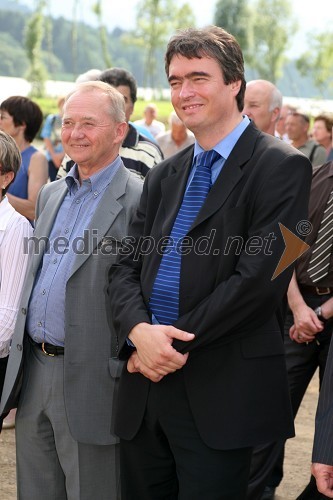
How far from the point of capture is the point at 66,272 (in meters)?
3.65

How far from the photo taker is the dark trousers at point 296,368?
4.50 metres

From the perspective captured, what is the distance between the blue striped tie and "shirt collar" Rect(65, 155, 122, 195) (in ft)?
2.36

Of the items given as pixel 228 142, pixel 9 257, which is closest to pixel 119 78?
pixel 9 257

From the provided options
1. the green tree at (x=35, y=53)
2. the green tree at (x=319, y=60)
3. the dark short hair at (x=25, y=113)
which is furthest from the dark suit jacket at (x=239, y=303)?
the green tree at (x=319, y=60)

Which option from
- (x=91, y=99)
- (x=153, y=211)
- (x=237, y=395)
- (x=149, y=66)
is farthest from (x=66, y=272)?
(x=149, y=66)

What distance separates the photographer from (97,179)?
12.5ft

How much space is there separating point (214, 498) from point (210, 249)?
0.91m

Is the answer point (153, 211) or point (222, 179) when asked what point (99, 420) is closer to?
point (153, 211)

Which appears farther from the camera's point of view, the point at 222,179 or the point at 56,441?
the point at 56,441

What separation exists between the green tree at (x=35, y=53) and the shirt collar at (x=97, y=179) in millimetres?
49694

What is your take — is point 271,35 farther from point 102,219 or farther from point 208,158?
point 208,158

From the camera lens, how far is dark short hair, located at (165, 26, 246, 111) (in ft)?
10.3

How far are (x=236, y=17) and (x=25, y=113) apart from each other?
76789 millimetres

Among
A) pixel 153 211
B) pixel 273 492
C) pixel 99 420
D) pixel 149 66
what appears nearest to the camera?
pixel 153 211
